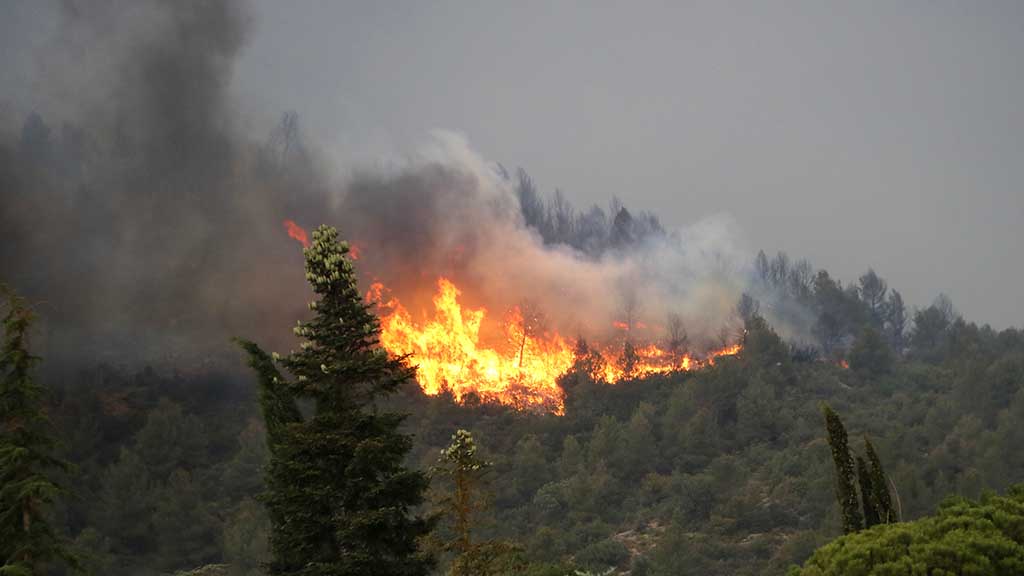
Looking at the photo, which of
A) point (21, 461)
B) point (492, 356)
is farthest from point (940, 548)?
point (492, 356)

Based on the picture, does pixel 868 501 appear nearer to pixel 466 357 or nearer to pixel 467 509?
pixel 467 509

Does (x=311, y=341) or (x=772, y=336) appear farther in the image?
(x=772, y=336)

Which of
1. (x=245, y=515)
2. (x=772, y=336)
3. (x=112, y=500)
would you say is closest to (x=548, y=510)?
(x=245, y=515)

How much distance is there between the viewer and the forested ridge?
7994 centimetres

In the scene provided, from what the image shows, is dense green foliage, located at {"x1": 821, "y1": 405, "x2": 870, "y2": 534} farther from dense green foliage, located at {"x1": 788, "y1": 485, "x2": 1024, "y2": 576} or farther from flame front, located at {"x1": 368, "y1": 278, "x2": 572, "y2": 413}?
flame front, located at {"x1": 368, "y1": 278, "x2": 572, "y2": 413}

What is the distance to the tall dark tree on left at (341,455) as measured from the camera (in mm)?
25031

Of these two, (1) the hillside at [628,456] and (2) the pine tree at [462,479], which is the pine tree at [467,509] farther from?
(1) the hillside at [628,456]

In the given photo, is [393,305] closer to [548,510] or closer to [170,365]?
[170,365]

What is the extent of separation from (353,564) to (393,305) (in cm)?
10068

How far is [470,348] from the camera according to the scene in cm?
12731

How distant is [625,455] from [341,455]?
79.0 meters

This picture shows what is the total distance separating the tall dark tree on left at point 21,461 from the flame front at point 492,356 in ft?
306

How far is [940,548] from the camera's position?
22.7 metres

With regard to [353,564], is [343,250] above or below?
above
